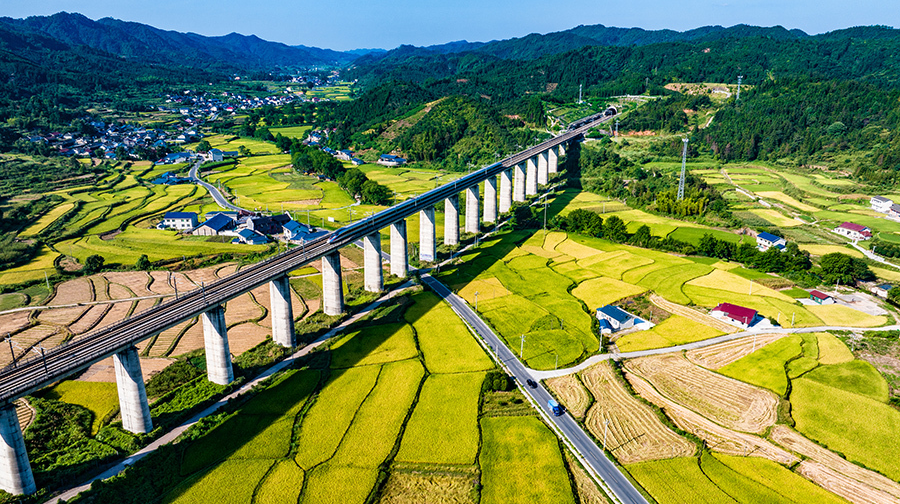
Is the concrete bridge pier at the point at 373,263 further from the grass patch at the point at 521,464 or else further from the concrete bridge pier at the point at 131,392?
the concrete bridge pier at the point at 131,392

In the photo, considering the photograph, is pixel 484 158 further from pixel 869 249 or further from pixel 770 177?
pixel 869 249

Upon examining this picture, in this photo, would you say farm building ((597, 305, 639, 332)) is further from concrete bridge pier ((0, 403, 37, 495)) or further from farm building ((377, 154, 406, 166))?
farm building ((377, 154, 406, 166))

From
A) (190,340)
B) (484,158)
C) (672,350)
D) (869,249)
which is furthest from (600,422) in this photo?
(484,158)

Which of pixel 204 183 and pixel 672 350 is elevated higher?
pixel 204 183

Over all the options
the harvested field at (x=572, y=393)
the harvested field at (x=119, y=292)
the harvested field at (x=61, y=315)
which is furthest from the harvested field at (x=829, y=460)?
the harvested field at (x=61, y=315)

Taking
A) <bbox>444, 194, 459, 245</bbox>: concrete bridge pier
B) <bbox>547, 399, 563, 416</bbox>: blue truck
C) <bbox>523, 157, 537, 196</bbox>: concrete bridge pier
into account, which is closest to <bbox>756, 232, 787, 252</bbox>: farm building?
<bbox>444, 194, 459, 245</bbox>: concrete bridge pier
